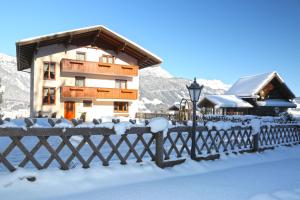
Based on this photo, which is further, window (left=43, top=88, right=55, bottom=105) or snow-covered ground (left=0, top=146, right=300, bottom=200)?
window (left=43, top=88, right=55, bottom=105)

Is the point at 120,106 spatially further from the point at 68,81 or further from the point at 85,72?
the point at 68,81

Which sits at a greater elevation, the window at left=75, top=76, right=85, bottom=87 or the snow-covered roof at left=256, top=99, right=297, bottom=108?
the window at left=75, top=76, right=85, bottom=87

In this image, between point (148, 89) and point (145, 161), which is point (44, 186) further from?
point (148, 89)

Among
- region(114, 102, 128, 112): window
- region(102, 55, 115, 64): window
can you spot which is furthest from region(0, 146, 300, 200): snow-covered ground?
region(102, 55, 115, 64): window

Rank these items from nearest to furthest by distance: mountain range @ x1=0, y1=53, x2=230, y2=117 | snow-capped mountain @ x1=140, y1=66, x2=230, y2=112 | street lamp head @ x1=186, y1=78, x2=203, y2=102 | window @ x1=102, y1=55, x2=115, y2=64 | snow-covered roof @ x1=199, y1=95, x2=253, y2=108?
1. street lamp head @ x1=186, y1=78, x2=203, y2=102
2. window @ x1=102, y1=55, x2=115, y2=64
3. snow-covered roof @ x1=199, y1=95, x2=253, y2=108
4. mountain range @ x1=0, y1=53, x2=230, y2=117
5. snow-capped mountain @ x1=140, y1=66, x2=230, y2=112

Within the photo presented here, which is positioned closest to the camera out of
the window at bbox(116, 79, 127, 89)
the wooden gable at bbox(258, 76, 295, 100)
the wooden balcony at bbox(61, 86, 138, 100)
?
the wooden balcony at bbox(61, 86, 138, 100)

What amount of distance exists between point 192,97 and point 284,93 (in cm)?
3135

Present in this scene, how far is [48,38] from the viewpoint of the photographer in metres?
22.2

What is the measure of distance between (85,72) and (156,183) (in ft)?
69.6

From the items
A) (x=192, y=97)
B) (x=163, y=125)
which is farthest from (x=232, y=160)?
(x=163, y=125)

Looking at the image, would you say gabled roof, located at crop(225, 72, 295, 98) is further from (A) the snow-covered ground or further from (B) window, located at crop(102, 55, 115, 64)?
(A) the snow-covered ground

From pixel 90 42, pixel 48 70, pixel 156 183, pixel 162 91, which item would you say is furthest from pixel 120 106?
pixel 162 91

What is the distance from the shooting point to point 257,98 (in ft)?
106

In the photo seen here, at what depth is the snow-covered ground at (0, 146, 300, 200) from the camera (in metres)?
4.83
